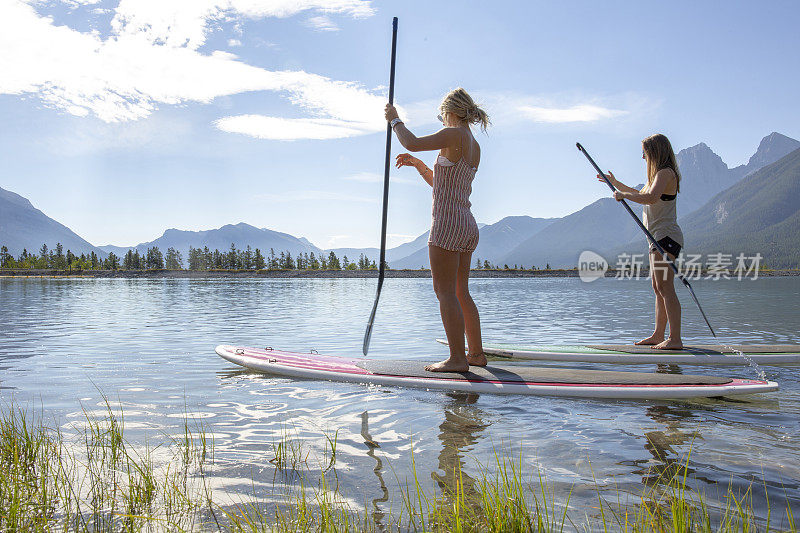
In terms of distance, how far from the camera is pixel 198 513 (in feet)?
10.0

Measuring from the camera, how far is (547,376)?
634 centimetres

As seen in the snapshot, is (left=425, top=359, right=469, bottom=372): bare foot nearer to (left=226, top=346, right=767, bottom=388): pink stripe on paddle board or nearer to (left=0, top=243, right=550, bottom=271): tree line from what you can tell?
(left=226, top=346, right=767, bottom=388): pink stripe on paddle board

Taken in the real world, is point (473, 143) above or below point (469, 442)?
above

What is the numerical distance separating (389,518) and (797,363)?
7409mm

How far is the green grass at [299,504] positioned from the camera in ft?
8.78

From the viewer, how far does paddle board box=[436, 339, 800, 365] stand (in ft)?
26.2

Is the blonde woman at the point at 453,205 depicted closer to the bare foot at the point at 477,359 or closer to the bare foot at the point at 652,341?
the bare foot at the point at 477,359

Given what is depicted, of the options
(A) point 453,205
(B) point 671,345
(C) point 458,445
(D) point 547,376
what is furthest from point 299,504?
(B) point 671,345

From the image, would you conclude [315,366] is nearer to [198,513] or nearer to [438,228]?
[438,228]

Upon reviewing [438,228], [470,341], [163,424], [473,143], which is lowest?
[163,424]

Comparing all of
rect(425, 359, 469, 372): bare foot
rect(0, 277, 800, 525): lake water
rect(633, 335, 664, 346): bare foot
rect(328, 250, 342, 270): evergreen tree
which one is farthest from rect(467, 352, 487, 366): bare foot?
rect(328, 250, 342, 270): evergreen tree

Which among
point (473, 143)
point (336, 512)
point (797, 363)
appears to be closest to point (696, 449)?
point (336, 512)

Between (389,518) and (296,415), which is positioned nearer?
(389,518)

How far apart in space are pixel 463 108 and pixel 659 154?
354 cm
